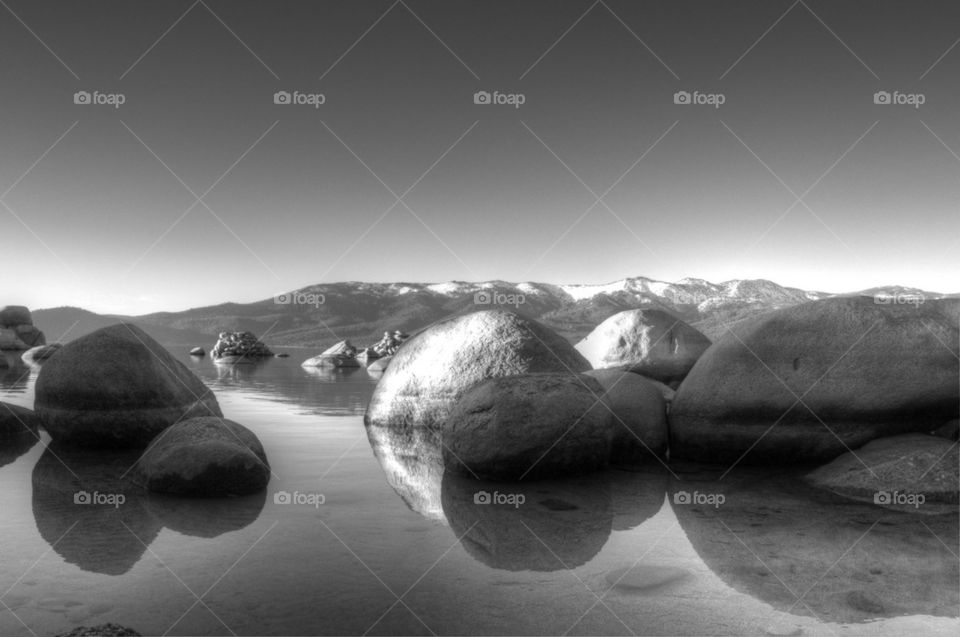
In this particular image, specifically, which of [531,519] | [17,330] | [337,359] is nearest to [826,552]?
[531,519]

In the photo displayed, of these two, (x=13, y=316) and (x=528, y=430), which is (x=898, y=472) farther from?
(x=13, y=316)

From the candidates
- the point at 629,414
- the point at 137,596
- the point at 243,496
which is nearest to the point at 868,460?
the point at 629,414

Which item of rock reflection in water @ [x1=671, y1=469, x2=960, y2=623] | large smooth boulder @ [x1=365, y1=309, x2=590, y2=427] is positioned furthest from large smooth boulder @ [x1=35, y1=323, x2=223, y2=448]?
rock reflection in water @ [x1=671, y1=469, x2=960, y2=623]

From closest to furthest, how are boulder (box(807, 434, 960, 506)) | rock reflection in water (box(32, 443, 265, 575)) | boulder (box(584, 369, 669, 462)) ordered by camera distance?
rock reflection in water (box(32, 443, 265, 575)), boulder (box(807, 434, 960, 506)), boulder (box(584, 369, 669, 462))

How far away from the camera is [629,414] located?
31.2 ft

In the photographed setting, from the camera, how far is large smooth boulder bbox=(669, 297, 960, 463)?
8438 mm

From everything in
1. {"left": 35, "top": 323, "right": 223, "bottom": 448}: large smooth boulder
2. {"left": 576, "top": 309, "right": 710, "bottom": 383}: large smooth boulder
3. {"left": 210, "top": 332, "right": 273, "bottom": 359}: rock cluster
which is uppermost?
{"left": 210, "top": 332, "right": 273, "bottom": 359}: rock cluster

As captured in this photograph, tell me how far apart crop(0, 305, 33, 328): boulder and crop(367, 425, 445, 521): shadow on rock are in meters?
44.6

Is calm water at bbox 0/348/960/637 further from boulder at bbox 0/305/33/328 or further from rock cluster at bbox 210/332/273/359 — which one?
boulder at bbox 0/305/33/328

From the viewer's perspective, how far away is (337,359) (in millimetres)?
35469

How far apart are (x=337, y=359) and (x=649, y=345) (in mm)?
23321

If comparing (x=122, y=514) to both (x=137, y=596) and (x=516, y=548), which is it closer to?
(x=137, y=596)

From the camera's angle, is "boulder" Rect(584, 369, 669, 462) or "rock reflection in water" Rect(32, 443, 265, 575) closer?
"rock reflection in water" Rect(32, 443, 265, 575)

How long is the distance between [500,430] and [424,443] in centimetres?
268
